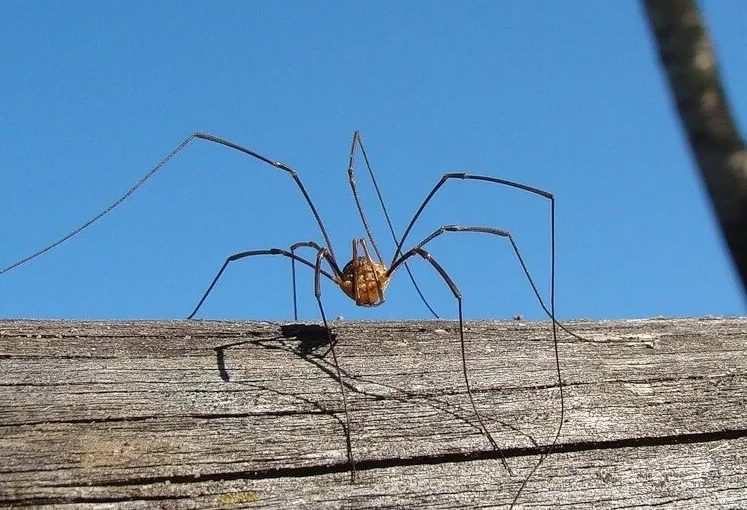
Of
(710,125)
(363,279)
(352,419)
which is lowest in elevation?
(352,419)

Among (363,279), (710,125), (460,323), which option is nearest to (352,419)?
(460,323)

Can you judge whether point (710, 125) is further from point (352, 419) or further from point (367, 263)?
point (367, 263)

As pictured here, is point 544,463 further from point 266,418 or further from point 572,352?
point 266,418

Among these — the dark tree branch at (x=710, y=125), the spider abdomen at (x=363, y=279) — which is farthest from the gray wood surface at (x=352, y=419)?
the spider abdomen at (x=363, y=279)

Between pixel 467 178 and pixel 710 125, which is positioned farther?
pixel 467 178

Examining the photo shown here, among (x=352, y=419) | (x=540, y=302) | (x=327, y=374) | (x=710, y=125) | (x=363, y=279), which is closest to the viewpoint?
(x=710, y=125)

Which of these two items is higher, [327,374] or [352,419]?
[327,374]

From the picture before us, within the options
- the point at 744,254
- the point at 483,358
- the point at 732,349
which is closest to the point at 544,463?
the point at 483,358

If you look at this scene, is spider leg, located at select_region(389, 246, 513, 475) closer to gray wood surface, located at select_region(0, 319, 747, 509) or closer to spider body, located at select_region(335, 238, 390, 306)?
gray wood surface, located at select_region(0, 319, 747, 509)
